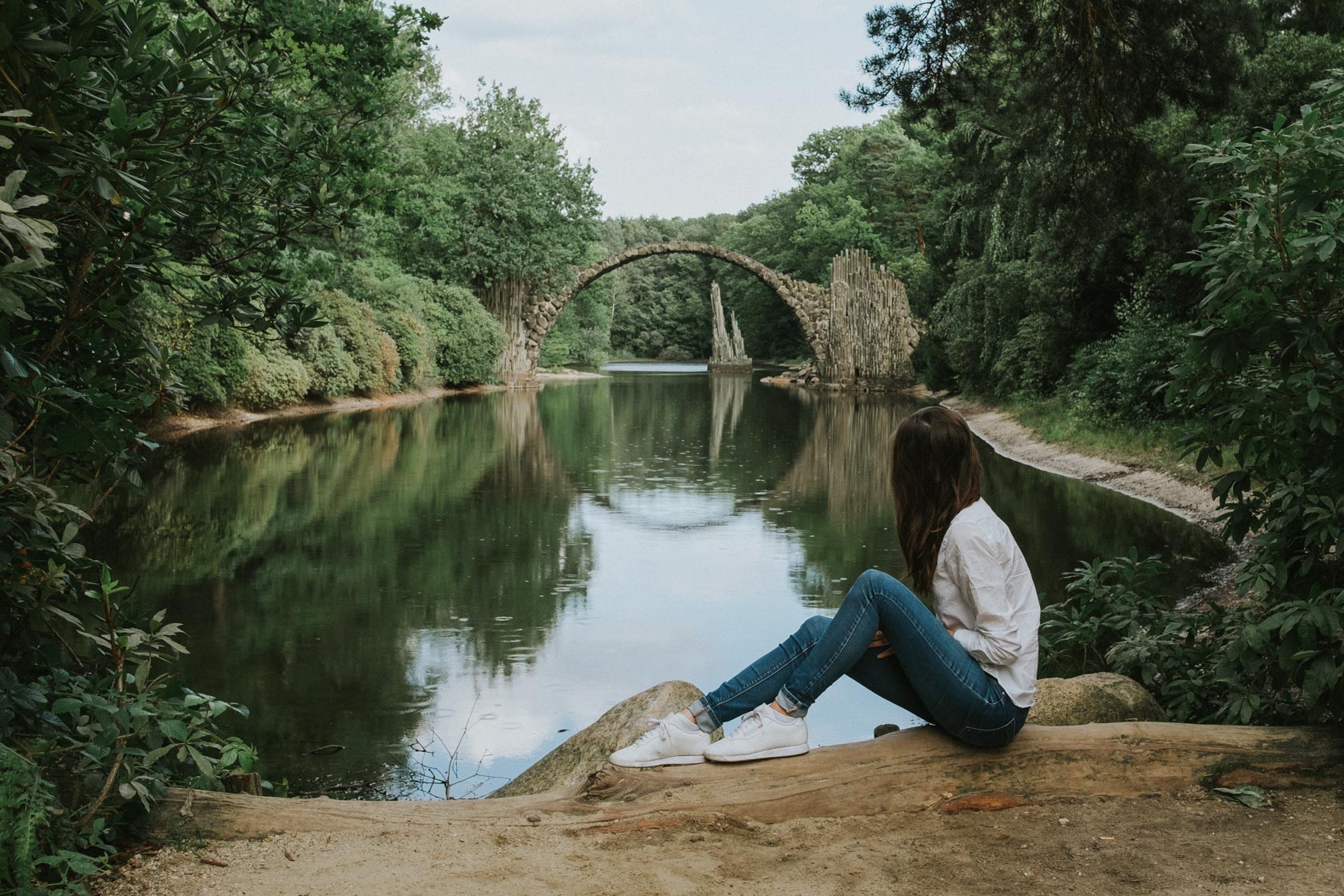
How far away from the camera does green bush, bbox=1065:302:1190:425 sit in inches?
639

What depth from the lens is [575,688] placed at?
686 cm

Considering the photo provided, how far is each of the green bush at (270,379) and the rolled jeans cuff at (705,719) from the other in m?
19.5

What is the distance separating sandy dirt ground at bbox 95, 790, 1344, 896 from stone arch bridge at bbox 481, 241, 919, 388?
36.9 m

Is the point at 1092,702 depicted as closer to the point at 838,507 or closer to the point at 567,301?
A: the point at 838,507

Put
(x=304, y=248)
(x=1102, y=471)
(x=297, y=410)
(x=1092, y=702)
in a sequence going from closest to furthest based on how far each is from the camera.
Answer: (x=1092, y=702), (x=304, y=248), (x=1102, y=471), (x=297, y=410)

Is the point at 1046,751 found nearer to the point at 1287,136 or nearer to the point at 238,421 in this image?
the point at 1287,136

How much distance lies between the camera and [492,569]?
393 inches

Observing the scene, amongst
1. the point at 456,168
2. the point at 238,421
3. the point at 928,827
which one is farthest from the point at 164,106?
the point at 456,168

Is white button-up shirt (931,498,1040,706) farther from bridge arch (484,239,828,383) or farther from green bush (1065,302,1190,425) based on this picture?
bridge arch (484,239,828,383)

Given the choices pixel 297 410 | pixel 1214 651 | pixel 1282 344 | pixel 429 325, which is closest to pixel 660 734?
pixel 1282 344

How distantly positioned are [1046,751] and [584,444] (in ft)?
57.3

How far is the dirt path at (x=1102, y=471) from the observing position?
1241 cm

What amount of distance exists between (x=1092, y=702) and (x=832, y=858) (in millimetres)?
2064

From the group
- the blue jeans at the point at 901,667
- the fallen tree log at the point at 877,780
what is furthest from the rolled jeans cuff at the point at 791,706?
the fallen tree log at the point at 877,780
